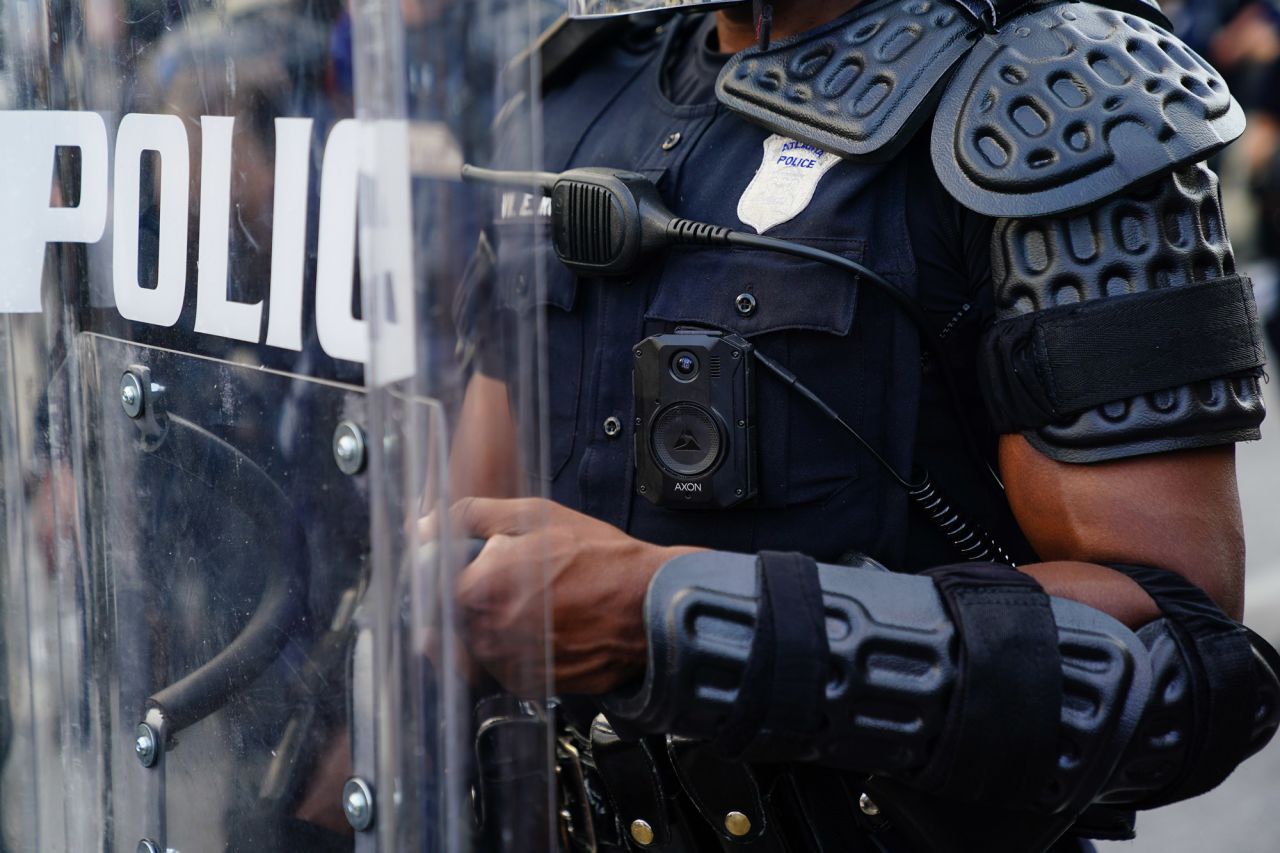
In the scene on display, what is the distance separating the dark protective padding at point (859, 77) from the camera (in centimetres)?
145

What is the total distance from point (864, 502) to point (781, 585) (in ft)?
0.90

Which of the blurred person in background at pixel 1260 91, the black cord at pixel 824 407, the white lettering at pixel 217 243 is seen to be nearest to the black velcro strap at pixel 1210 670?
the black cord at pixel 824 407

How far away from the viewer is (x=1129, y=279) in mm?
1364

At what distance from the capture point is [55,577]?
124 cm

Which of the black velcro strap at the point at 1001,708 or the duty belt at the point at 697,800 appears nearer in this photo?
the black velcro strap at the point at 1001,708

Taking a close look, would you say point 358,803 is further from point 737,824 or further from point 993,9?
point 993,9

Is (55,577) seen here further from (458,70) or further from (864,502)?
(864,502)

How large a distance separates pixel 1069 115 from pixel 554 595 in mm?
713

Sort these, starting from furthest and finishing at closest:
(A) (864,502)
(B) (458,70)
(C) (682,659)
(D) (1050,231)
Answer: (A) (864,502)
(D) (1050,231)
(C) (682,659)
(B) (458,70)

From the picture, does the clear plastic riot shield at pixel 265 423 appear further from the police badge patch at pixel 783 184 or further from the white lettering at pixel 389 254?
the police badge patch at pixel 783 184

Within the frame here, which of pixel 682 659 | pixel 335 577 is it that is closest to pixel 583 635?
pixel 682 659

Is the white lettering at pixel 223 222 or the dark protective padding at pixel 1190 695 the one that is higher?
the white lettering at pixel 223 222

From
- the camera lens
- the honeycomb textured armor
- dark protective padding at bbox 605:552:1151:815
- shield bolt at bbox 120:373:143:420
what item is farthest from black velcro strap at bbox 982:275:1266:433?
shield bolt at bbox 120:373:143:420

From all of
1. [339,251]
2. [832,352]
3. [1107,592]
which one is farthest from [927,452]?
[339,251]
